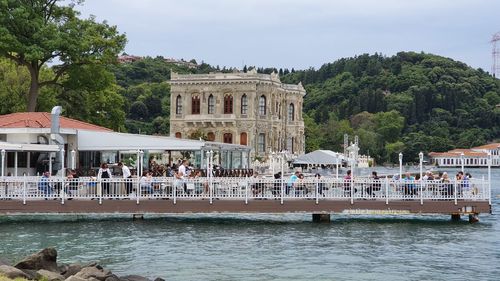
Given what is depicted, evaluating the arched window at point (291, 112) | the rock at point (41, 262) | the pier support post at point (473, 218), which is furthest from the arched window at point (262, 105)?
the rock at point (41, 262)

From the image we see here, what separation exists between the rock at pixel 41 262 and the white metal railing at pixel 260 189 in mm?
10886

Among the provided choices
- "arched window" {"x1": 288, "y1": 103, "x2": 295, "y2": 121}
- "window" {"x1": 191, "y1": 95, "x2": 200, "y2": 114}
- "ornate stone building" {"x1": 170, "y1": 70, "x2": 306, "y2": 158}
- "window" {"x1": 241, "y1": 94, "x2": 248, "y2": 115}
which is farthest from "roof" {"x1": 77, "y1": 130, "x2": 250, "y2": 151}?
"arched window" {"x1": 288, "y1": 103, "x2": 295, "y2": 121}

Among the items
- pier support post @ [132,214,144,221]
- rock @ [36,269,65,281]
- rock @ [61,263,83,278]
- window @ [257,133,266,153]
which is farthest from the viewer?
window @ [257,133,266,153]

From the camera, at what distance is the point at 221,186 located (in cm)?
2842

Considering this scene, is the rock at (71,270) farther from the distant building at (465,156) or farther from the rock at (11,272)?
the distant building at (465,156)

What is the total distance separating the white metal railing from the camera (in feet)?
91.9

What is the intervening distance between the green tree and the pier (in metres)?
17.6

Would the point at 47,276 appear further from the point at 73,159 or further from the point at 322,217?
Result: the point at 73,159

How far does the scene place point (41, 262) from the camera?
54.4 feet

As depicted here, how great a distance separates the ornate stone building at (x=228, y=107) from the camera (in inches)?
3327

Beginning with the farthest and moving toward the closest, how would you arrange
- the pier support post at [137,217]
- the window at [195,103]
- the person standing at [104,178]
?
the window at [195,103] < the pier support post at [137,217] < the person standing at [104,178]

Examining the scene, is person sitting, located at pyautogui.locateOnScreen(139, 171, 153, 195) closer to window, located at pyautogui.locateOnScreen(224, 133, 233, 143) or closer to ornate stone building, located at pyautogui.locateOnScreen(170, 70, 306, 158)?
ornate stone building, located at pyautogui.locateOnScreen(170, 70, 306, 158)

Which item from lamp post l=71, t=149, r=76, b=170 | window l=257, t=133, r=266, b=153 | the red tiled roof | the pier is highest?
window l=257, t=133, r=266, b=153

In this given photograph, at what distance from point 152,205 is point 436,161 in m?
144
